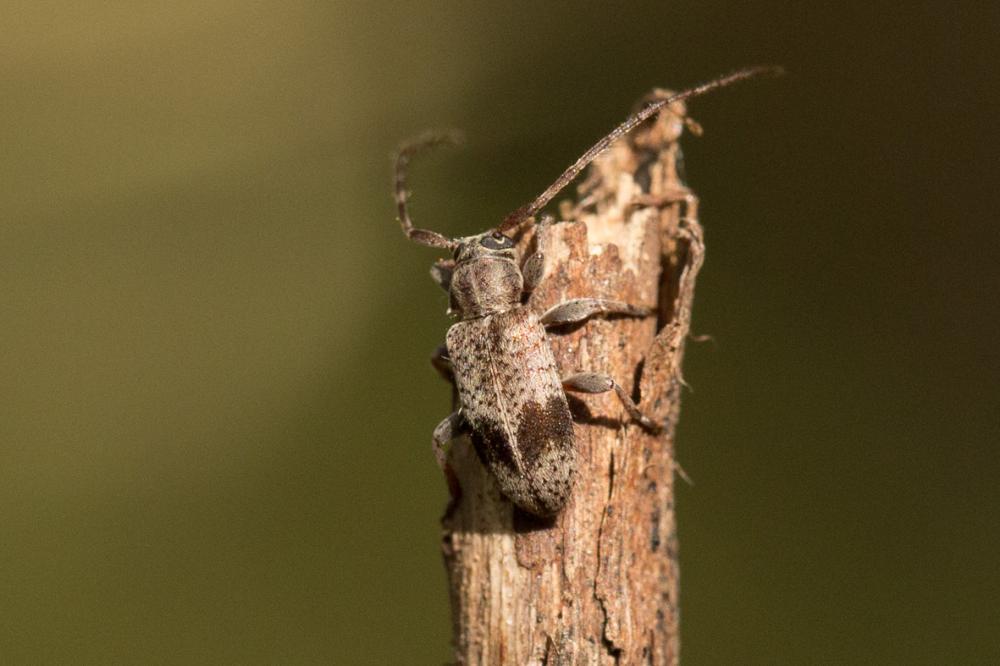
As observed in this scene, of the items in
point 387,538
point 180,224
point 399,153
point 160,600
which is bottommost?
point 160,600

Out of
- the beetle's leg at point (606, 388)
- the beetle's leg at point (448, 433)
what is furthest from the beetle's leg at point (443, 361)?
the beetle's leg at point (606, 388)

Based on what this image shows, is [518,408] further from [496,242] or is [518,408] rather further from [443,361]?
[496,242]

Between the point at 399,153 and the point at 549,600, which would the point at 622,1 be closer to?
the point at 399,153

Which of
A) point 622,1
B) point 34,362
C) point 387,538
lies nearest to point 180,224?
point 34,362

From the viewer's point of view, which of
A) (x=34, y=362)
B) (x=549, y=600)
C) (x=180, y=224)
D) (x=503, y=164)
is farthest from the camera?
(x=180, y=224)

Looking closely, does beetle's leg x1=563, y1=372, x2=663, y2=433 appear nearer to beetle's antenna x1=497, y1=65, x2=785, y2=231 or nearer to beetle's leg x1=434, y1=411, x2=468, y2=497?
beetle's leg x1=434, y1=411, x2=468, y2=497

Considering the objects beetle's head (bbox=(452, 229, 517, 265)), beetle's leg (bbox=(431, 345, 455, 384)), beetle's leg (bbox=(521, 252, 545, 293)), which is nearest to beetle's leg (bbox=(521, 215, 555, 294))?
beetle's leg (bbox=(521, 252, 545, 293))
